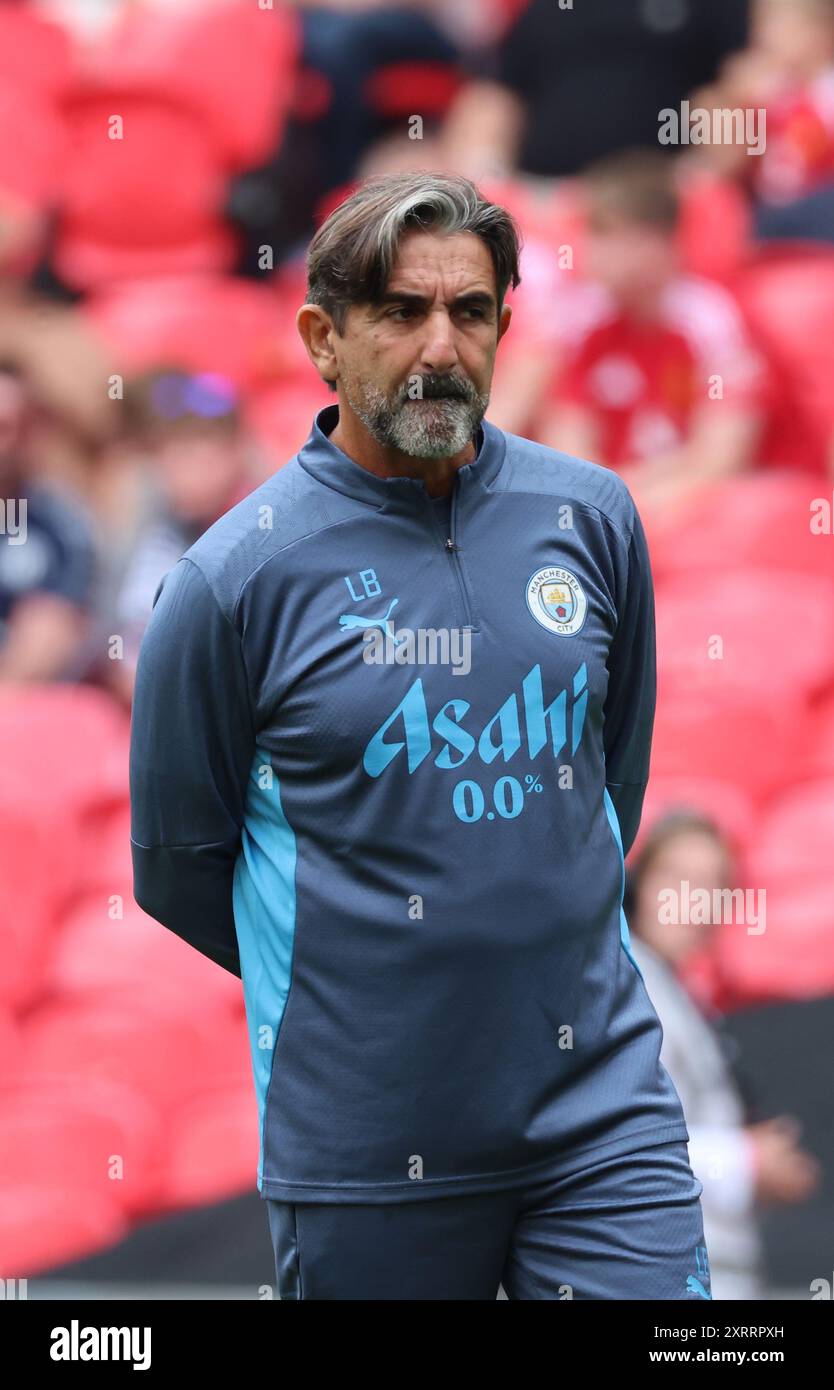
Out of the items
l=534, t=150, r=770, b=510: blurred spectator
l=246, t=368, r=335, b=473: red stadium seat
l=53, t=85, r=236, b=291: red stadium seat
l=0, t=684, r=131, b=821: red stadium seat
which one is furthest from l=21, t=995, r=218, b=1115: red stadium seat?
l=53, t=85, r=236, b=291: red stadium seat

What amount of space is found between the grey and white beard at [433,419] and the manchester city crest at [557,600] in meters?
0.16

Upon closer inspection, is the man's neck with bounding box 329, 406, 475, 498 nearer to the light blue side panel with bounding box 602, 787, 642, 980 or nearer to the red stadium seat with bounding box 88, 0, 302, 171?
the light blue side panel with bounding box 602, 787, 642, 980

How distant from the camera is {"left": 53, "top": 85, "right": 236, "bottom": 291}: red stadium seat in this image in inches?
171

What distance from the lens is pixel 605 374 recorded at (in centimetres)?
425

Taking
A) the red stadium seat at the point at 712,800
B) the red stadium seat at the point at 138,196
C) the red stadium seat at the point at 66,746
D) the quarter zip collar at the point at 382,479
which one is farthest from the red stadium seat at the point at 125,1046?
the quarter zip collar at the point at 382,479

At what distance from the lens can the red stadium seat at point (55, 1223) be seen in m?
3.89

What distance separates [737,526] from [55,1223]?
208 centimetres

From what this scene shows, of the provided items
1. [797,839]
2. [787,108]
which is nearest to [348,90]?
[787,108]

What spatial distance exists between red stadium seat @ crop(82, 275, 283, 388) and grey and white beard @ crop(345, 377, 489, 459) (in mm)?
2375

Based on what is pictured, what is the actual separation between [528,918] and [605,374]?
8.32 ft

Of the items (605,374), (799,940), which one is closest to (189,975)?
(799,940)

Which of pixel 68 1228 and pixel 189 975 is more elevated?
pixel 189 975
